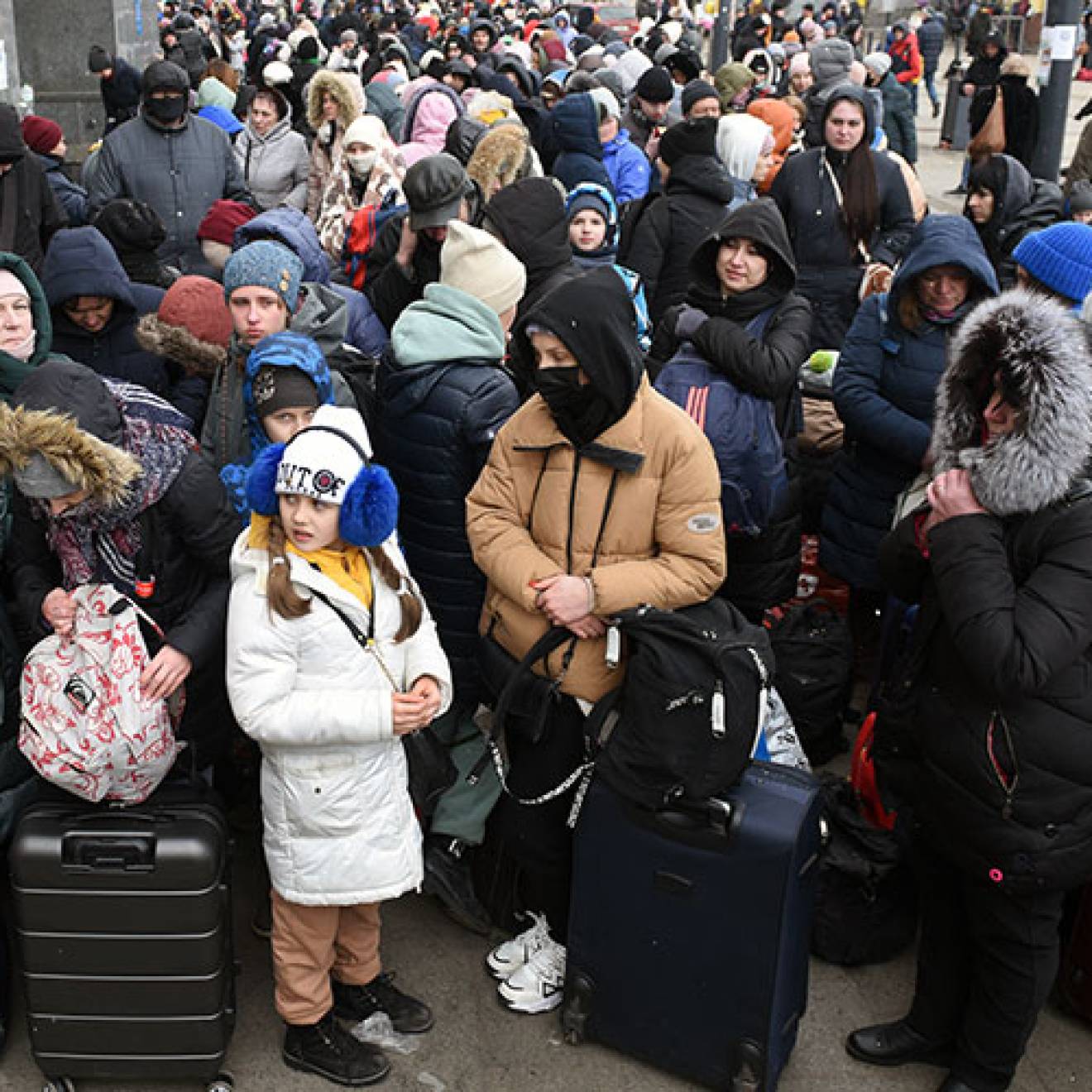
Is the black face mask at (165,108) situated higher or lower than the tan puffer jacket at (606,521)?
higher

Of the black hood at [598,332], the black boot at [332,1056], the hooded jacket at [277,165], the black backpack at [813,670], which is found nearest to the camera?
the black hood at [598,332]

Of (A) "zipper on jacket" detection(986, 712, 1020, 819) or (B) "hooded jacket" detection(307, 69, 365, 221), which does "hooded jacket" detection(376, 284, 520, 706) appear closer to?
(A) "zipper on jacket" detection(986, 712, 1020, 819)

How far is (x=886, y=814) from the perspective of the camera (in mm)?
3990

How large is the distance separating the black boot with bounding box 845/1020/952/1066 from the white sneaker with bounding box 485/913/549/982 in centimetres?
92

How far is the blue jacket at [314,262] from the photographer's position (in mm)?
5008

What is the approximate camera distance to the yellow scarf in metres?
3.21

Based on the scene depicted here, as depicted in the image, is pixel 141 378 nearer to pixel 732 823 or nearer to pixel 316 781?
pixel 316 781

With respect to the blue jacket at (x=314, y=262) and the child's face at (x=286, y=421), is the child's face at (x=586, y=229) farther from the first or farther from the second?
the child's face at (x=286, y=421)

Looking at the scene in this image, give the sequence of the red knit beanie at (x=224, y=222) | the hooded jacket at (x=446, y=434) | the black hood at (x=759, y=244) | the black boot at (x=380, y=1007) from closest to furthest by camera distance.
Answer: the black boot at (x=380, y=1007) → the hooded jacket at (x=446, y=434) → the black hood at (x=759, y=244) → the red knit beanie at (x=224, y=222)

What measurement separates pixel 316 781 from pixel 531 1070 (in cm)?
102

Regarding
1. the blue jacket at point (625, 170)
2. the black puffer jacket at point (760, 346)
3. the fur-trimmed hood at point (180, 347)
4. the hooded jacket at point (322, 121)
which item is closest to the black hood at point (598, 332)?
the black puffer jacket at point (760, 346)

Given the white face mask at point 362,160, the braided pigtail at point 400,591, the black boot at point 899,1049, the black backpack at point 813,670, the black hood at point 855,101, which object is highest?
the black hood at point 855,101

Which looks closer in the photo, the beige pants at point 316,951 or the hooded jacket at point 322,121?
the beige pants at point 316,951

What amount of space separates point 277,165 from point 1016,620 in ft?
21.5
